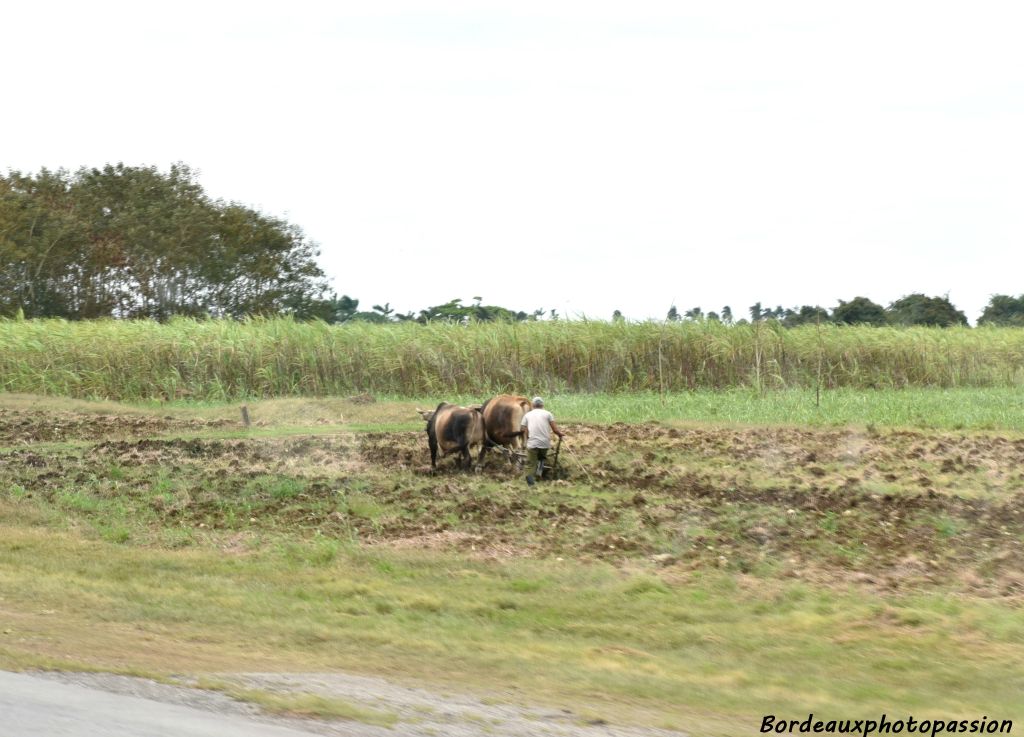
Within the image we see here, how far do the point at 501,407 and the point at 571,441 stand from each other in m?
3.33

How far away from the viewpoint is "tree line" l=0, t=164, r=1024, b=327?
147 ft

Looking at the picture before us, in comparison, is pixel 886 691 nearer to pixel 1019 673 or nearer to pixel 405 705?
pixel 1019 673

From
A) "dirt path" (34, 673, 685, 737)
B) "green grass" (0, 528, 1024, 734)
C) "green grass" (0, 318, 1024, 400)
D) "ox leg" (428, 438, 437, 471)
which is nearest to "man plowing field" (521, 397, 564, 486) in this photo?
"ox leg" (428, 438, 437, 471)

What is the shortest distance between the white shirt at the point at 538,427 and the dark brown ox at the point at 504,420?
2.68ft

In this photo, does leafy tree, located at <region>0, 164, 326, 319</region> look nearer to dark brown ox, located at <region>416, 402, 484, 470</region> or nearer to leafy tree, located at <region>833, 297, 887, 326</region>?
leafy tree, located at <region>833, 297, 887, 326</region>

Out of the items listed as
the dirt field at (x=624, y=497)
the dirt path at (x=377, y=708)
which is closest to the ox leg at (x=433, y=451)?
the dirt field at (x=624, y=497)

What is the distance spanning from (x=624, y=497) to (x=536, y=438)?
5.29ft

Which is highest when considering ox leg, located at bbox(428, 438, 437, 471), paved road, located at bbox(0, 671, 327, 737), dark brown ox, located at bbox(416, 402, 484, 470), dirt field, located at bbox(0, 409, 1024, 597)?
dark brown ox, located at bbox(416, 402, 484, 470)

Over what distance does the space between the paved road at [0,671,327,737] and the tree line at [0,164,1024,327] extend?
35.8 m

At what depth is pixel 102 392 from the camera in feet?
98.8

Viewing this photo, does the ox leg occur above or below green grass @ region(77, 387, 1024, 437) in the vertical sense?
below

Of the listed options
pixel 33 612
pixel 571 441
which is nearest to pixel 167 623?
pixel 33 612

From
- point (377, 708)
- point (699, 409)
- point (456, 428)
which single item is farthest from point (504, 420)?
point (377, 708)

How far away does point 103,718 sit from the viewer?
221 inches
